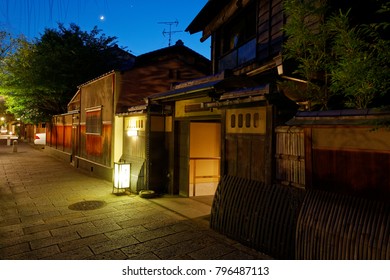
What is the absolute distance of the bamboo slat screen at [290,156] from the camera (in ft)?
19.3

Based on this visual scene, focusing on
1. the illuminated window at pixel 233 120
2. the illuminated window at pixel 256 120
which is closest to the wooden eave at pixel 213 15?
the illuminated window at pixel 233 120

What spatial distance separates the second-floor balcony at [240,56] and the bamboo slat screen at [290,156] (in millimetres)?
5399

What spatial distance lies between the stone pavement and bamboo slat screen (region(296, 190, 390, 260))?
4.48ft

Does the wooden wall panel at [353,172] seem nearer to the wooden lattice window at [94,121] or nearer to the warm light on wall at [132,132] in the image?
the warm light on wall at [132,132]

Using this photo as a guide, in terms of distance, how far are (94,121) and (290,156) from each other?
1414 centimetres

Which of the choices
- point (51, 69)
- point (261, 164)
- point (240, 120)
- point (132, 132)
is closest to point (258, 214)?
point (261, 164)

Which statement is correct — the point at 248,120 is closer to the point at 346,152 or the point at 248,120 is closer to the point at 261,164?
the point at 261,164

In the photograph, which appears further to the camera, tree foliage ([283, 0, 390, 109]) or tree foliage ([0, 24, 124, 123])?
tree foliage ([0, 24, 124, 123])

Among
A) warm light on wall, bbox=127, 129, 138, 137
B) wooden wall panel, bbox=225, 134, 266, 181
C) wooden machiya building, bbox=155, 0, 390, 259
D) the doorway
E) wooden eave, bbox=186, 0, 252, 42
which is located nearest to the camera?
wooden machiya building, bbox=155, 0, 390, 259

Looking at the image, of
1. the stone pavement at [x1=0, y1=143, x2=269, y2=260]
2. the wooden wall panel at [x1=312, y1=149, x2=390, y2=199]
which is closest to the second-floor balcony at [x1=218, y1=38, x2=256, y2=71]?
the stone pavement at [x1=0, y1=143, x2=269, y2=260]

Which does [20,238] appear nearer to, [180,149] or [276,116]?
[180,149]

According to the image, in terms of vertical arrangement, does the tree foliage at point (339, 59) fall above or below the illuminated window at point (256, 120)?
above

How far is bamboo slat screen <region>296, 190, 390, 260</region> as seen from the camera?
4289 mm

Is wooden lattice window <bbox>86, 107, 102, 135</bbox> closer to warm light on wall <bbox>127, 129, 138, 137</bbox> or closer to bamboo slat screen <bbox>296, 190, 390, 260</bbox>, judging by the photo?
warm light on wall <bbox>127, 129, 138, 137</bbox>
